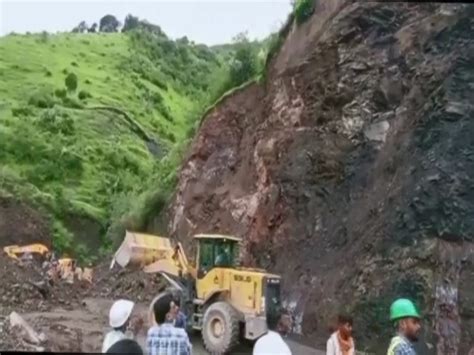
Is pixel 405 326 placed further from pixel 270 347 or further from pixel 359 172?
pixel 359 172

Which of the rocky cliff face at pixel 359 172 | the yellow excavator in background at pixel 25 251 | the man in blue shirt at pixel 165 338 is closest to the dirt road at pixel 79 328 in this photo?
the rocky cliff face at pixel 359 172

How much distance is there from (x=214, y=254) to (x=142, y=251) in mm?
3041

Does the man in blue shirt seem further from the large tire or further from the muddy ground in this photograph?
the muddy ground

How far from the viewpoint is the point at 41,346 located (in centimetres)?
970

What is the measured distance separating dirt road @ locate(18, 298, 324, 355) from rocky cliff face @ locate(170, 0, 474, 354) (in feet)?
4.43

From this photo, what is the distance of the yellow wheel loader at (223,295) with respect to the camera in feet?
29.2

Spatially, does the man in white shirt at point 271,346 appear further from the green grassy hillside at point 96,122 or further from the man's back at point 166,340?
the green grassy hillside at point 96,122

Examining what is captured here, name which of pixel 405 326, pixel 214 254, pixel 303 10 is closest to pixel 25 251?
pixel 214 254

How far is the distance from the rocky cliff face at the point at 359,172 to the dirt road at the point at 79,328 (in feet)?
4.43

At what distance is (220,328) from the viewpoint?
9039 millimetres

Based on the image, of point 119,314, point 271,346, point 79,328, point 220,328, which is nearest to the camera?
point 271,346

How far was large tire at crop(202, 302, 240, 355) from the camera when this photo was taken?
8.87m

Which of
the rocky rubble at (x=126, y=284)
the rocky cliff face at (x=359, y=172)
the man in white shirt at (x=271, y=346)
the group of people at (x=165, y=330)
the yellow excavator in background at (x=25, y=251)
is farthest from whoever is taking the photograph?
the yellow excavator in background at (x=25, y=251)

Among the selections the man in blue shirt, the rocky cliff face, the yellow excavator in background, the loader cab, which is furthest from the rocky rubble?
the man in blue shirt
